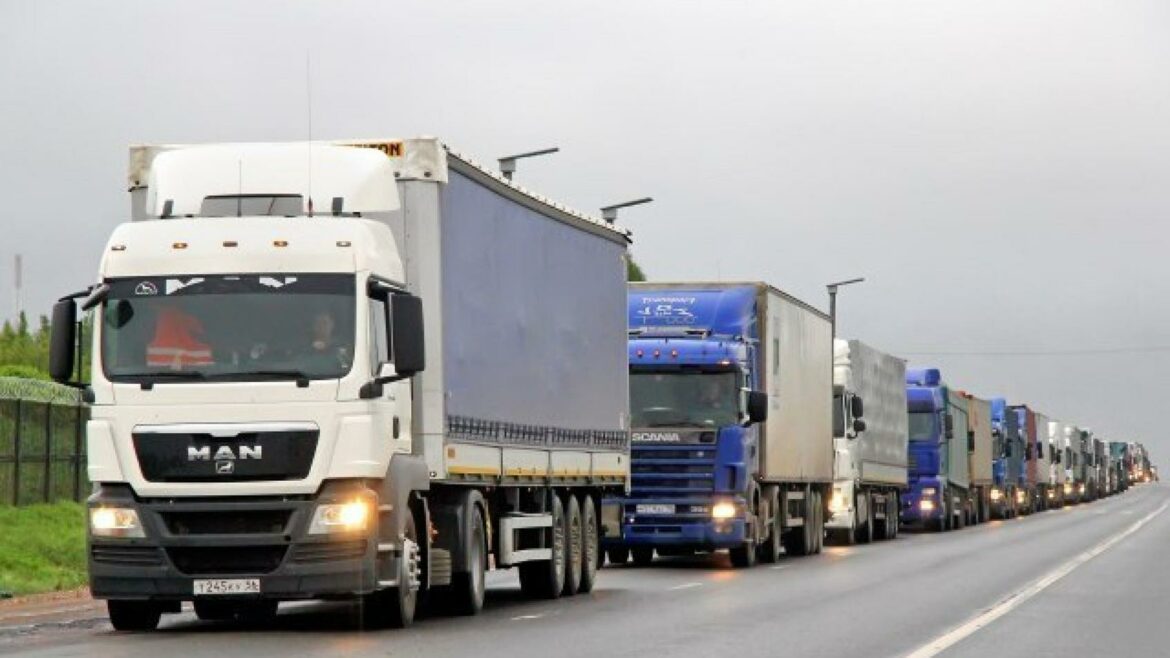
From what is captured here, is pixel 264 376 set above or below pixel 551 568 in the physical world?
above

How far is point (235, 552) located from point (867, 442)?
32.5 meters

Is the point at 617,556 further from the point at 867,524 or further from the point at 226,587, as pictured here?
the point at 226,587

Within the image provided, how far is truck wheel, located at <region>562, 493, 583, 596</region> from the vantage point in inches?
1080

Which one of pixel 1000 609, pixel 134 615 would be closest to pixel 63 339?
pixel 134 615

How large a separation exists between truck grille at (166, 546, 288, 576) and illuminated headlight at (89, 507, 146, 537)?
324 millimetres

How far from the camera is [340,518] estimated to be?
19922mm

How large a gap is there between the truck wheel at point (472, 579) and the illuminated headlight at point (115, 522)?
3809mm

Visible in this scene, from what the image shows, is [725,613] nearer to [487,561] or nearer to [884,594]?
[487,561]

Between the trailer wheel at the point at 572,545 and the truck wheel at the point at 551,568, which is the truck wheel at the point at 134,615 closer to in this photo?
the truck wheel at the point at 551,568

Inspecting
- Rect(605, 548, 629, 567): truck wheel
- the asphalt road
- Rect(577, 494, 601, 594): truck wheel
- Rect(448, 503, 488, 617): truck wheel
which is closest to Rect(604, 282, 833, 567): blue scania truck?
the asphalt road

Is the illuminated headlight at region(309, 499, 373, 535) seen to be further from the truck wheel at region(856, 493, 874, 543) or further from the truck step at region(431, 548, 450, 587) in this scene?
the truck wheel at region(856, 493, 874, 543)

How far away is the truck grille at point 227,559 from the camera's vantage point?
19.9 metres

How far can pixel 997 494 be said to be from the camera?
81.2 metres

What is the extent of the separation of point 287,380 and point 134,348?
1.24 meters
